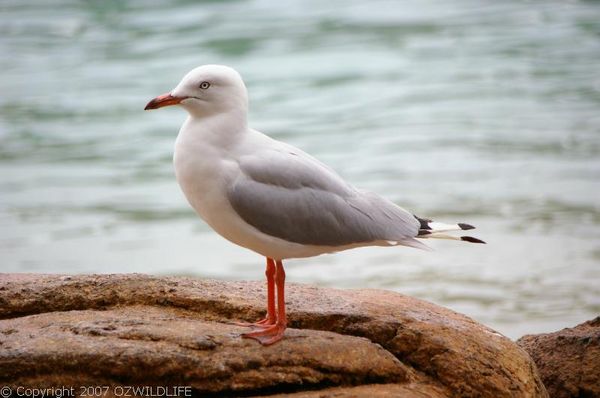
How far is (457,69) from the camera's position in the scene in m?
15.7

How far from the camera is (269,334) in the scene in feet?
13.0

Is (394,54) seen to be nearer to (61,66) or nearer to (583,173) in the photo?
(61,66)

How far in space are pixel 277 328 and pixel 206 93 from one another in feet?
2.93

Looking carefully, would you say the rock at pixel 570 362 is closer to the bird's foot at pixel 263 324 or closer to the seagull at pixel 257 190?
the seagull at pixel 257 190

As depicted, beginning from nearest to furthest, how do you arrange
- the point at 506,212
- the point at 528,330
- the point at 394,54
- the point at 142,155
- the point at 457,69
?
1. the point at 528,330
2. the point at 506,212
3. the point at 142,155
4. the point at 457,69
5. the point at 394,54

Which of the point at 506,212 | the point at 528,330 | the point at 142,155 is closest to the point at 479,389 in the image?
the point at 528,330

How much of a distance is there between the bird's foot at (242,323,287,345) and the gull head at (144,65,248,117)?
808 millimetres

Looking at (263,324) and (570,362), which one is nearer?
(263,324)

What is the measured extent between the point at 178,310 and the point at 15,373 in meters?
0.81

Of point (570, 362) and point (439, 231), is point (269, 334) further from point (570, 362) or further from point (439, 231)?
point (570, 362)

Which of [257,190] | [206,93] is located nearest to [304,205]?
[257,190]

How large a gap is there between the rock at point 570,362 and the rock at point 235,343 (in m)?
0.34

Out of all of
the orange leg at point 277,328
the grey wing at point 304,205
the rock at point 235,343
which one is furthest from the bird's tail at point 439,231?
the orange leg at point 277,328

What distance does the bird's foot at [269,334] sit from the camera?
3.91 meters
